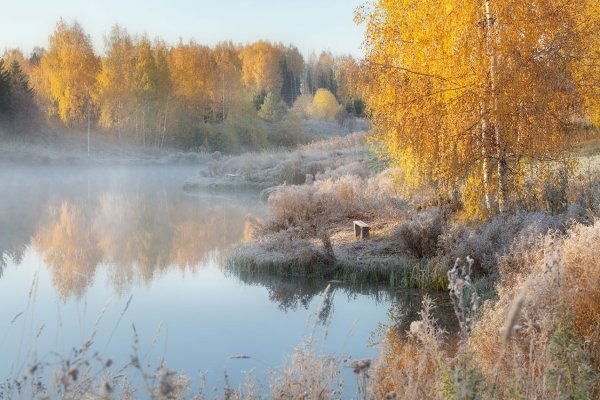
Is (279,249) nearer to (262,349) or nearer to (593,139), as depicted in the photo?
(262,349)

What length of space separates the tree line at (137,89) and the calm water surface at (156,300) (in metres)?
19.2

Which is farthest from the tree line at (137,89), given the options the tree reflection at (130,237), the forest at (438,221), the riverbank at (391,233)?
the forest at (438,221)

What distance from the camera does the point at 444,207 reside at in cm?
1186

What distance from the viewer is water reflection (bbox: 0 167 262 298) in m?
11.6

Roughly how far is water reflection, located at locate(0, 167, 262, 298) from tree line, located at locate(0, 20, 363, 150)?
13714mm

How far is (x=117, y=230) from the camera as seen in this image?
1666 cm

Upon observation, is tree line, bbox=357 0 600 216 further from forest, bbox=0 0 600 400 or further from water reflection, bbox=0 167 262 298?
water reflection, bbox=0 167 262 298

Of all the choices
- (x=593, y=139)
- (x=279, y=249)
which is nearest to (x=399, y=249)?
(x=279, y=249)

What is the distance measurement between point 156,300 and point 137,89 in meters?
36.0

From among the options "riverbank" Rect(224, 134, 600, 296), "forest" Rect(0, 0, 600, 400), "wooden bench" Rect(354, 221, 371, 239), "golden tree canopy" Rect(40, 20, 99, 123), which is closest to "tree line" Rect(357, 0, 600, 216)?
"forest" Rect(0, 0, 600, 400)

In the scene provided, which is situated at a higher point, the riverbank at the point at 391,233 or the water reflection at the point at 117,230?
the riverbank at the point at 391,233

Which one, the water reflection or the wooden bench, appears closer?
the water reflection

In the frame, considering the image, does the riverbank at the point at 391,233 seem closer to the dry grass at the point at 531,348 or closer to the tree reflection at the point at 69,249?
the dry grass at the point at 531,348

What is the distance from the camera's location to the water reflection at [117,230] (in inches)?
458
